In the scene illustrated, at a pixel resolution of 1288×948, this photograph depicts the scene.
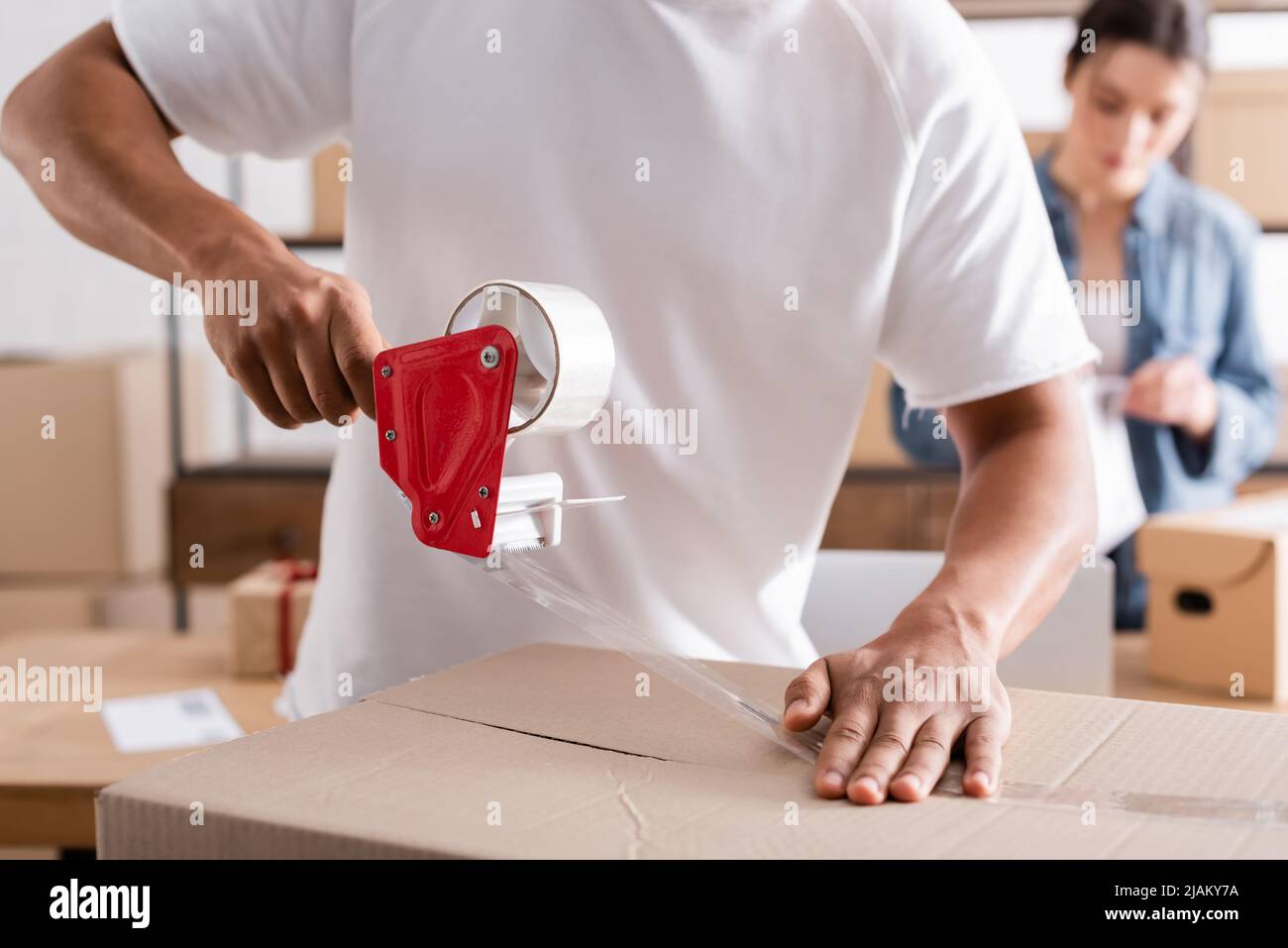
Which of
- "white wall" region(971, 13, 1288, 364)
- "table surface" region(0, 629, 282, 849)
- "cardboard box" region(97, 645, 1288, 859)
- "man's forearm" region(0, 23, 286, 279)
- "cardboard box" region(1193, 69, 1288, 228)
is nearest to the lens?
"cardboard box" region(97, 645, 1288, 859)

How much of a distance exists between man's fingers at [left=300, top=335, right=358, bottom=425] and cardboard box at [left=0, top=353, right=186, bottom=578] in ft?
6.57

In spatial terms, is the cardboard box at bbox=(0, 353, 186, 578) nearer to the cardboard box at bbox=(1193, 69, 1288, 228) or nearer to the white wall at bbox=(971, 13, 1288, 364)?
the white wall at bbox=(971, 13, 1288, 364)

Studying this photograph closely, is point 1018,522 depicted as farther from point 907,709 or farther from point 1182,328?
point 1182,328

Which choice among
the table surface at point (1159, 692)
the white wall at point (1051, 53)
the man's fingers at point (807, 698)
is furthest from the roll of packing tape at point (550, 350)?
the white wall at point (1051, 53)

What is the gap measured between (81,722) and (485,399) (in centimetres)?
104

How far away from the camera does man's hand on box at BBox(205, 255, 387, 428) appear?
76 cm

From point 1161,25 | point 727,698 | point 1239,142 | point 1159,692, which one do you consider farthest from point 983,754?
point 1239,142

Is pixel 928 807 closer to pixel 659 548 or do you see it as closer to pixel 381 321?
pixel 659 548

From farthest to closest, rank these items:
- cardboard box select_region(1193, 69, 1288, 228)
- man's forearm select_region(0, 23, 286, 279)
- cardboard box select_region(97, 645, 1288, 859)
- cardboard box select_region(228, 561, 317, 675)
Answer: cardboard box select_region(1193, 69, 1288, 228)
cardboard box select_region(228, 561, 317, 675)
man's forearm select_region(0, 23, 286, 279)
cardboard box select_region(97, 645, 1288, 859)

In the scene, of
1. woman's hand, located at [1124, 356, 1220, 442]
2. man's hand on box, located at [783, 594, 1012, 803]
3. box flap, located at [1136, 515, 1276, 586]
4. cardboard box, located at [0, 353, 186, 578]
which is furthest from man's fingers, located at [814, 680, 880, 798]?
cardboard box, located at [0, 353, 186, 578]

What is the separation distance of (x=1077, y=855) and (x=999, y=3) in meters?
2.37

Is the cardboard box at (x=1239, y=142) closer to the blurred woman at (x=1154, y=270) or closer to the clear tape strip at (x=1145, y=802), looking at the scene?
the blurred woman at (x=1154, y=270)

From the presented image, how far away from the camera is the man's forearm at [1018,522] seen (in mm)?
901
